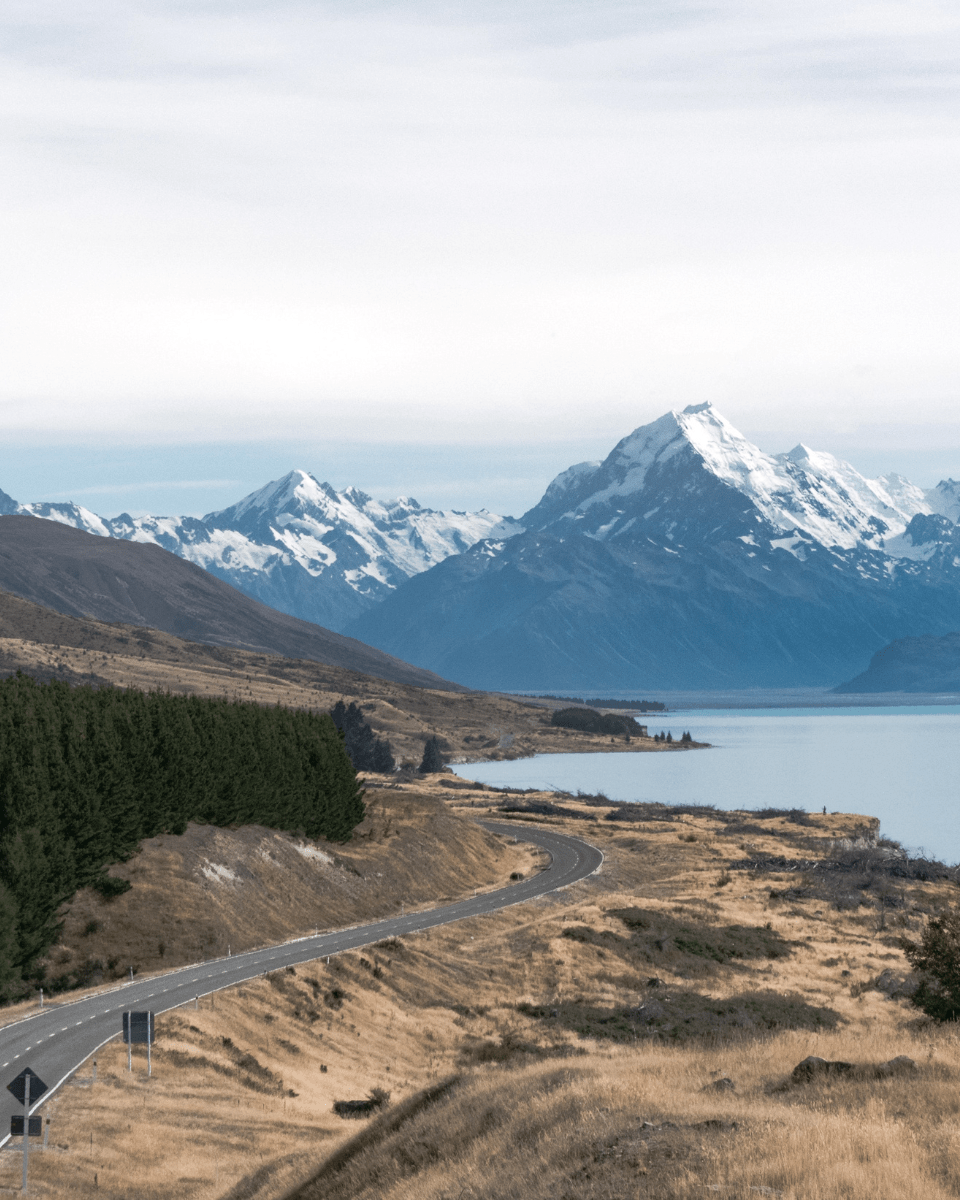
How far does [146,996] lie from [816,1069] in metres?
36.2

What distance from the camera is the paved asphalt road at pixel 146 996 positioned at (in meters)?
41.8

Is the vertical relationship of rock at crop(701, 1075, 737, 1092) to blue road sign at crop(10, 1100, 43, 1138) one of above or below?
above

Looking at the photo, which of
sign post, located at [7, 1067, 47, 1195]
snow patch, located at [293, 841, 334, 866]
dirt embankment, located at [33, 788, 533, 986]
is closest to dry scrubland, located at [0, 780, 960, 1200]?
dirt embankment, located at [33, 788, 533, 986]

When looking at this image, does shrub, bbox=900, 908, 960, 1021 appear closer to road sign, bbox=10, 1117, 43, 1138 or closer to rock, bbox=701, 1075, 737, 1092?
rock, bbox=701, 1075, 737, 1092

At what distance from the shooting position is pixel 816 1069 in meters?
26.2

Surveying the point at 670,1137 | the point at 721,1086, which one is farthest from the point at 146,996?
the point at 670,1137

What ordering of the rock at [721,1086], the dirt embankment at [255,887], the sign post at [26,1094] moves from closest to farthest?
1. the rock at [721,1086]
2. the sign post at [26,1094]
3. the dirt embankment at [255,887]

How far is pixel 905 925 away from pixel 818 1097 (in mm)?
69737

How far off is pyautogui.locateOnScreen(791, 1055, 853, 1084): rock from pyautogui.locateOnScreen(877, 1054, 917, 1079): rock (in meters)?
0.68

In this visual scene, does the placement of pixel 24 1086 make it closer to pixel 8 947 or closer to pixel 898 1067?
pixel 898 1067

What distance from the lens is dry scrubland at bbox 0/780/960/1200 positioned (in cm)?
2064

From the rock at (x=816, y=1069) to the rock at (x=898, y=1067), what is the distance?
2.23ft

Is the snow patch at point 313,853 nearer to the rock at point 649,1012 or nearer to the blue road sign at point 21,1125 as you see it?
the rock at point 649,1012

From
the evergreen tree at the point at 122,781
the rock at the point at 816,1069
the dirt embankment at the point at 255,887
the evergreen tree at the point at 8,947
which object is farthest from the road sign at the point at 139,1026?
the rock at the point at 816,1069
